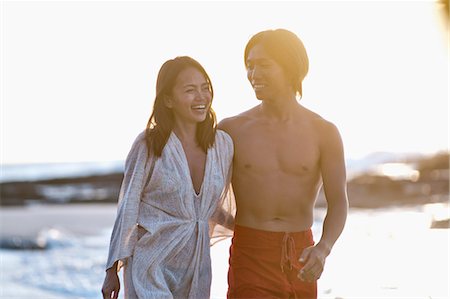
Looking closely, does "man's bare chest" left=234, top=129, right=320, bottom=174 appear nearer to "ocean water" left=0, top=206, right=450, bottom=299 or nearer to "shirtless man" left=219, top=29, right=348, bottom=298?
"shirtless man" left=219, top=29, right=348, bottom=298

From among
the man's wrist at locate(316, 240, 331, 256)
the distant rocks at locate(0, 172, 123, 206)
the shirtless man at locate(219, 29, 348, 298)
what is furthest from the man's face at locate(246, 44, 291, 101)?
the distant rocks at locate(0, 172, 123, 206)

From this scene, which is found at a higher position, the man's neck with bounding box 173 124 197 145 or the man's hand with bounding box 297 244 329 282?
the man's neck with bounding box 173 124 197 145

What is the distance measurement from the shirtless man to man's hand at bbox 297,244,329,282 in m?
0.28

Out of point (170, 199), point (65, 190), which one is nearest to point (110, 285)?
point (170, 199)

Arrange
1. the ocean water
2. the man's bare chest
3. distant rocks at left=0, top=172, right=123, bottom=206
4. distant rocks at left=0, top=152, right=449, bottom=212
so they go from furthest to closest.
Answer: distant rocks at left=0, top=172, right=123, bottom=206, distant rocks at left=0, top=152, right=449, bottom=212, the ocean water, the man's bare chest

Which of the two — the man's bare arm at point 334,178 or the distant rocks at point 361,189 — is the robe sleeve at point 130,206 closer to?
the man's bare arm at point 334,178

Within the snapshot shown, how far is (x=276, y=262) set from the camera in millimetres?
5477

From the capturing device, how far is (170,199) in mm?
5066

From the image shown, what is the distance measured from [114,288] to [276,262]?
98 cm

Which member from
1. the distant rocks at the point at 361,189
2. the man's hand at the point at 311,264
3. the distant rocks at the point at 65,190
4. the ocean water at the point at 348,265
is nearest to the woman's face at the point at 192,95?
the man's hand at the point at 311,264

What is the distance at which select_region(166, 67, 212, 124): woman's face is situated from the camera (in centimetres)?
511

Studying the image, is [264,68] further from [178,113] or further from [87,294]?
[87,294]

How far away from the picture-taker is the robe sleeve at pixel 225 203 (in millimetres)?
5359

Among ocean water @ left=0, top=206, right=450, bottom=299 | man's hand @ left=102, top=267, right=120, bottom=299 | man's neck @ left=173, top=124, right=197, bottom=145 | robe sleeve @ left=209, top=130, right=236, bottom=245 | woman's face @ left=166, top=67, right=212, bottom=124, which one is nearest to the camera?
man's hand @ left=102, top=267, right=120, bottom=299
